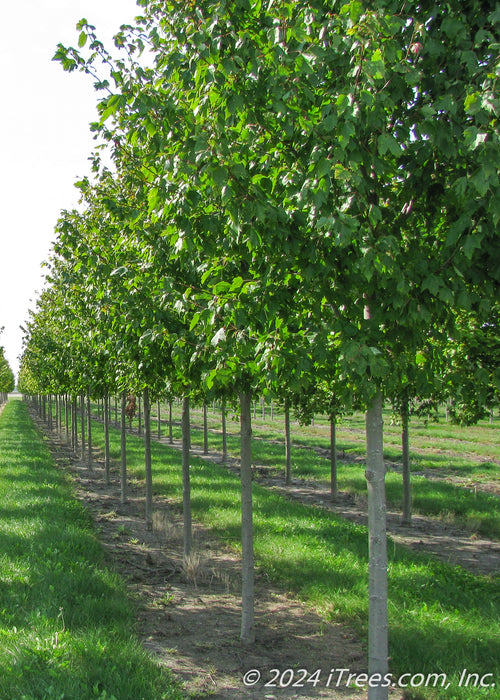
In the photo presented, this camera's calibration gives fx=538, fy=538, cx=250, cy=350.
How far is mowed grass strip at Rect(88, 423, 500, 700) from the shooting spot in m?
5.37

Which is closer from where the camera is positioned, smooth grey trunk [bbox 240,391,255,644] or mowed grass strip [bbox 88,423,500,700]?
mowed grass strip [bbox 88,423,500,700]

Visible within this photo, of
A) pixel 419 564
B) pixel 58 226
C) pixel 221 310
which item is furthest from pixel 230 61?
pixel 419 564

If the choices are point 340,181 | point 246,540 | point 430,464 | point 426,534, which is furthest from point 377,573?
point 430,464

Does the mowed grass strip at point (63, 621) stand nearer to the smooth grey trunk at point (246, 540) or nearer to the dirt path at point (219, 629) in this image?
the dirt path at point (219, 629)

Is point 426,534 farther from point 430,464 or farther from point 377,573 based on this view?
point 430,464

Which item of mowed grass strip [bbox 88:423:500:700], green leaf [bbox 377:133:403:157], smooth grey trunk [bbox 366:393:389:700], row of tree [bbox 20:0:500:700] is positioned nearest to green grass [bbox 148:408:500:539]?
mowed grass strip [bbox 88:423:500:700]

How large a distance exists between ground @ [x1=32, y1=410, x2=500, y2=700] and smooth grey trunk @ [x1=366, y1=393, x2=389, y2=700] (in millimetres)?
1275

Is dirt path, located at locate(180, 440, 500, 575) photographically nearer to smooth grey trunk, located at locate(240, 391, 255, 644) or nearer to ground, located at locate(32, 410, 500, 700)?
ground, located at locate(32, 410, 500, 700)

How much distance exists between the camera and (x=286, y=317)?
13.1 ft

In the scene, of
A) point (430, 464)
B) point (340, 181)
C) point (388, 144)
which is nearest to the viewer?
point (388, 144)

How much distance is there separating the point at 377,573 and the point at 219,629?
10.7 ft

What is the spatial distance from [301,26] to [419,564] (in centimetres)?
785

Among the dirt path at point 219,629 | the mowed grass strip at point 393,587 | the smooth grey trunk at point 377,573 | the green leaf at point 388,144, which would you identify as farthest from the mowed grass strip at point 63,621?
the green leaf at point 388,144

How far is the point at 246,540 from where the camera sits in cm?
634
